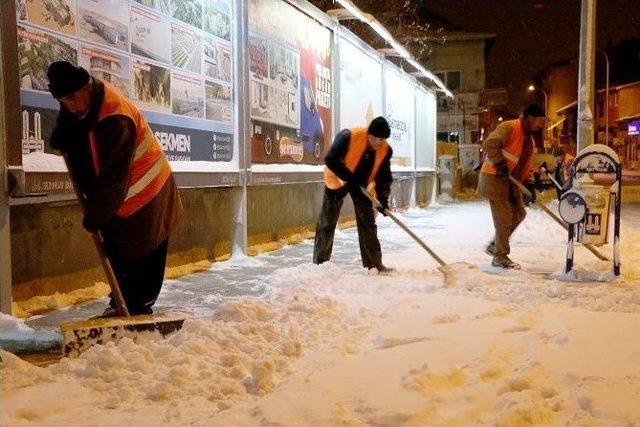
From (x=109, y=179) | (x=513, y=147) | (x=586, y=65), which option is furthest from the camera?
(x=586, y=65)

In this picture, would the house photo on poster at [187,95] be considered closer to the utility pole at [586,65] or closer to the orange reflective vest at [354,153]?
the orange reflective vest at [354,153]

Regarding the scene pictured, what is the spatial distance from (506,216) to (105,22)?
4.35 metres

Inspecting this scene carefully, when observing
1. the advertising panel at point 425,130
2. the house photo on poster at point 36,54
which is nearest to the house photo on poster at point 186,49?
the house photo on poster at point 36,54

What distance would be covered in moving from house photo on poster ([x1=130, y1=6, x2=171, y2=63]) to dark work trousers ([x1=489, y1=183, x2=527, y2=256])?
3690 millimetres

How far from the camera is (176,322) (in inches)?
150

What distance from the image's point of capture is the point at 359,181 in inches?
257

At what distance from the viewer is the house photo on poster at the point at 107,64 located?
5.20m

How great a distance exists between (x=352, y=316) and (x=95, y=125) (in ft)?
6.71

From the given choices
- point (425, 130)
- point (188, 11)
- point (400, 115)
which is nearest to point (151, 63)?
point (188, 11)

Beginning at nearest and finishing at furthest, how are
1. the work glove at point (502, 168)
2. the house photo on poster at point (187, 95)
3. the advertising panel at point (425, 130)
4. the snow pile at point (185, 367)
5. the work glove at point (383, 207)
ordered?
the snow pile at point (185, 367) < the house photo on poster at point (187, 95) < the work glove at point (383, 207) < the work glove at point (502, 168) < the advertising panel at point (425, 130)

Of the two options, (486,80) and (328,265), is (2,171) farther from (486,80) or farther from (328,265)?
(486,80)

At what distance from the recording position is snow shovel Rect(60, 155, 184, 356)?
3.49 meters

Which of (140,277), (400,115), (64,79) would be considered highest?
(400,115)

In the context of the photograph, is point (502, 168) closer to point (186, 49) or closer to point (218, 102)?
point (218, 102)
